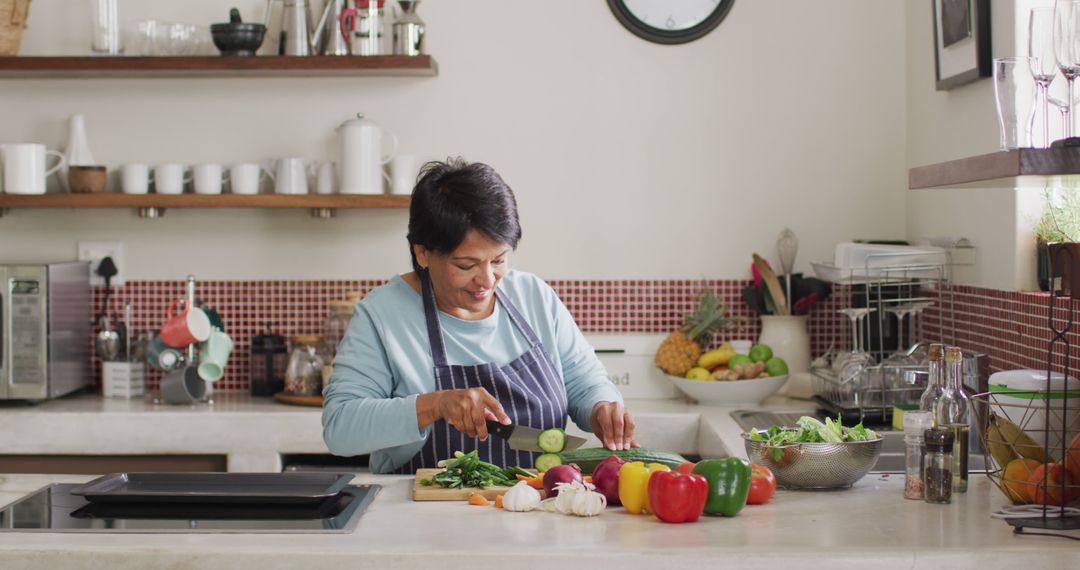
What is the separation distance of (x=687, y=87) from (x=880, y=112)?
634mm

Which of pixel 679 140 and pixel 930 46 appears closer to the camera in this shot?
pixel 930 46

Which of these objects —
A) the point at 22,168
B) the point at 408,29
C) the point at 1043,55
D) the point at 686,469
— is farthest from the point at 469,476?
the point at 22,168

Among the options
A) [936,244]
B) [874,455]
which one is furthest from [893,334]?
[874,455]

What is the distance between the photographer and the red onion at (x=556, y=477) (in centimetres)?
204

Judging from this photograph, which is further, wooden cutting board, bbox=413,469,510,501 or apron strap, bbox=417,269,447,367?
apron strap, bbox=417,269,447,367

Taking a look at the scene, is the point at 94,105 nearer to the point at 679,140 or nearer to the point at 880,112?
the point at 679,140

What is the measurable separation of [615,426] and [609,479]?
0.34 metres

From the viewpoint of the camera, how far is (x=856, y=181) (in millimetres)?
3824

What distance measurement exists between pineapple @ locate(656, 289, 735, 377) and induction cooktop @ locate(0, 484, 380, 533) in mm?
1707

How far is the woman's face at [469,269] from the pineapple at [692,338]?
4.20 feet

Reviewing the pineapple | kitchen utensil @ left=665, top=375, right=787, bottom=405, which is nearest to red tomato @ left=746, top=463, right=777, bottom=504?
kitchen utensil @ left=665, top=375, right=787, bottom=405

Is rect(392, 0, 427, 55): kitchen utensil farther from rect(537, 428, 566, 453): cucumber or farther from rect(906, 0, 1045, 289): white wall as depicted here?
rect(537, 428, 566, 453): cucumber

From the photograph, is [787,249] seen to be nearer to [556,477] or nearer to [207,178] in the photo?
[207,178]

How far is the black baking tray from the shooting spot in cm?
200
